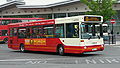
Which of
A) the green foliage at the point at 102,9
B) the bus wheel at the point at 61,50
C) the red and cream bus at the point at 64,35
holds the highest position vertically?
the green foliage at the point at 102,9

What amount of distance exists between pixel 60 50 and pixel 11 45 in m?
7.86

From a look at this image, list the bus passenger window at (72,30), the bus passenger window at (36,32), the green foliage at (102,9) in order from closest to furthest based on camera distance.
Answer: the bus passenger window at (72,30) → the bus passenger window at (36,32) → the green foliage at (102,9)

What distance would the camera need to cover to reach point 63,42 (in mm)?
18016

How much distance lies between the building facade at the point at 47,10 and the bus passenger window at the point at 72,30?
3199cm

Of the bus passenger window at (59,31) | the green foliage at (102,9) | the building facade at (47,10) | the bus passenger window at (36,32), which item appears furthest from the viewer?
the building facade at (47,10)

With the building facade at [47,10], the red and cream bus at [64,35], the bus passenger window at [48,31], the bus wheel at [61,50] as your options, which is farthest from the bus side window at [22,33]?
the building facade at [47,10]

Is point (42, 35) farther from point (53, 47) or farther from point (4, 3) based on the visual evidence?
point (4, 3)

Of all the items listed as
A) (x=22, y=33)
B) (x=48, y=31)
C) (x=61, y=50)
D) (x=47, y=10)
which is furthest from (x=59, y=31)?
(x=47, y=10)

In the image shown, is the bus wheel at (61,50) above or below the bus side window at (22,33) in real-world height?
below

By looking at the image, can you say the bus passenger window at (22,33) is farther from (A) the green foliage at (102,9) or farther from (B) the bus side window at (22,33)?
(A) the green foliage at (102,9)

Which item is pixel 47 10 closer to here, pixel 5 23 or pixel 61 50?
pixel 5 23

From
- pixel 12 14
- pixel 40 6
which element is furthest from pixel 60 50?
pixel 12 14

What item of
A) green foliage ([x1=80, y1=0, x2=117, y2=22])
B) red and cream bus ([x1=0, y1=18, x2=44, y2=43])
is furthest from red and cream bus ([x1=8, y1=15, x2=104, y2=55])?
red and cream bus ([x1=0, y1=18, x2=44, y2=43])

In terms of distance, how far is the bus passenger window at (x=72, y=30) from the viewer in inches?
666
